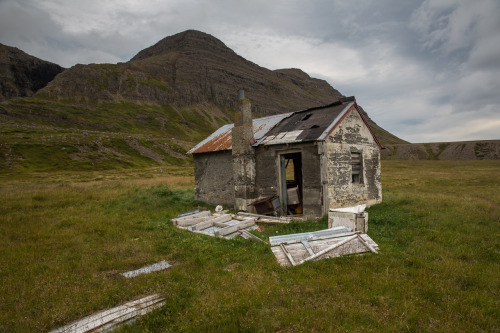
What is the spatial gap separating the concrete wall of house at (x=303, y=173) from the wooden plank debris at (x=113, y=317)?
7.68 metres

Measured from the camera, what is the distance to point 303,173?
11.4 metres

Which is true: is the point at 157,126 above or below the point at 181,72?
→ below

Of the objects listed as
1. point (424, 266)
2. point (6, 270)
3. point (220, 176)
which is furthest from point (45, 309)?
point (220, 176)

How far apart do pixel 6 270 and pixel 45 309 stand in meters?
2.85

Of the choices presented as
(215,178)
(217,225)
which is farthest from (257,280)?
(215,178)

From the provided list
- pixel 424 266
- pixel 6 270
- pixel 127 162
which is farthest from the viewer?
pixel 127 162

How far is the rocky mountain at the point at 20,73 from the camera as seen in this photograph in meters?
134

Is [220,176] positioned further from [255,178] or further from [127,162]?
[127,162]

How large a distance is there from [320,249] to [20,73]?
189m

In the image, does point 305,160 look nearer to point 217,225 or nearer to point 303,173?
point 303,173

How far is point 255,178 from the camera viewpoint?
13266 millimetres

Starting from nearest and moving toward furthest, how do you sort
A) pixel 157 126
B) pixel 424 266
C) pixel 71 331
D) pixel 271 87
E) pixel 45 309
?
pixel 71 331, pixel 45 309, pixel 424 266, pixel 157 126, pixel 271 87

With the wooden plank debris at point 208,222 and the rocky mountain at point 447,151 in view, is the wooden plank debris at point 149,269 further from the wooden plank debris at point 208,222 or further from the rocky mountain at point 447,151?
the rocky mountain at point 447,151

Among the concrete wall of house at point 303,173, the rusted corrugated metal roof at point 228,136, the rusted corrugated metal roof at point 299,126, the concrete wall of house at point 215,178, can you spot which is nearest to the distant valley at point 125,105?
the concrete wall of house at point 215,178
